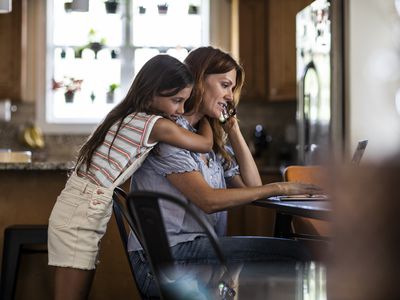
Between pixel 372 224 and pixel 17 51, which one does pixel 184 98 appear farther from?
pixel 17 51

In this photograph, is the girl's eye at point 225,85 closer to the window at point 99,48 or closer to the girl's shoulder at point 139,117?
the girl's shoulder at point 139,117

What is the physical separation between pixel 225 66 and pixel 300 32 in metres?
3.29

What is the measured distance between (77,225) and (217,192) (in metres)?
0.58

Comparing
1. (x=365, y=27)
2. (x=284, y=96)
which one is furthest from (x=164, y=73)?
(x=284, y=96)

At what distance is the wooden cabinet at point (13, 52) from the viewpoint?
21.1ft

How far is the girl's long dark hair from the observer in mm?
2178

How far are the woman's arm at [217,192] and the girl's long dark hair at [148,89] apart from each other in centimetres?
28

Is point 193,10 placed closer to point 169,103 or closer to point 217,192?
point 169,103

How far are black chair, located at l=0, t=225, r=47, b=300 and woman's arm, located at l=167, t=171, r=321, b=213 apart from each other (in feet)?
4.44

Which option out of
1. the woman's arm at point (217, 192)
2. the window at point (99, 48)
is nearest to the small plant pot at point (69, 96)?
the window at point (99, 48)

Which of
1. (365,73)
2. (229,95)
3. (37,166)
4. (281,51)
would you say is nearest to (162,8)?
(281,51)

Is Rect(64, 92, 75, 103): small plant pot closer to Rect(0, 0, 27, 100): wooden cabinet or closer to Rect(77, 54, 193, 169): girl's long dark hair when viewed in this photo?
Rect(0, 0, 27, 100): wooden cabinet

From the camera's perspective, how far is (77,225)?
2326 millimetres

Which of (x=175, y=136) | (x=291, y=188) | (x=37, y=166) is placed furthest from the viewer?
(x=37, y=166)
